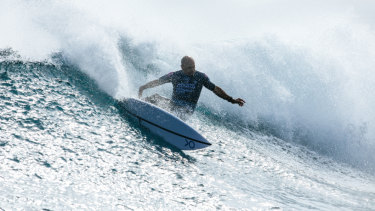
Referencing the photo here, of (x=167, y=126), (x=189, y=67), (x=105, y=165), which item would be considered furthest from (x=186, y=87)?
(x=105, y=165)

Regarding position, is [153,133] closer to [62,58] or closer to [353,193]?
[62,58]

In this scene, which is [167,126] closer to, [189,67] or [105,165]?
[189,67]

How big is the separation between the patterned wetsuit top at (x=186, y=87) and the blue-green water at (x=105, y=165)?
3.17ft

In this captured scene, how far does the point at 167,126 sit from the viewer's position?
5.44 metres

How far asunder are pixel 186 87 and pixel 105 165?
2.57 meters

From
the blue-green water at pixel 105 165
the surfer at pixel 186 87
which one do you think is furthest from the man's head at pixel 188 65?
the blue-green water at pixel 105 165

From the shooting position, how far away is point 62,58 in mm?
7223

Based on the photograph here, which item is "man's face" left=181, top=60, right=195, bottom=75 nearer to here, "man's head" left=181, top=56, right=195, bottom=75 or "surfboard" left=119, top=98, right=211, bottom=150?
"man's head" left=181, top=56, right=195, bottom=75

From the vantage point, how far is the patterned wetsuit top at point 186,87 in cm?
588

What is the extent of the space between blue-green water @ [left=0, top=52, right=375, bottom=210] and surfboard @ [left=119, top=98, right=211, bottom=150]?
197 millimetres

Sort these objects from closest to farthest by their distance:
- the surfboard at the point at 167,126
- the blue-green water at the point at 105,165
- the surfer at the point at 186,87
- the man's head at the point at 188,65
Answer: the blue-green water at the point at 105,165
the surfboard at the point at 167,126
the man's head at the point at 188,65
the surfer at the point at 186,87

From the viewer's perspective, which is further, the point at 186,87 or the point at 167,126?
the point at 186,87

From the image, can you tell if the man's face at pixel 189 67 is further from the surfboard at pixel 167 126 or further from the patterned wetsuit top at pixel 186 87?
the surfboard at pixel 167 126

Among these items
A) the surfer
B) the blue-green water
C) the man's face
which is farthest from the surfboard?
the man's face
